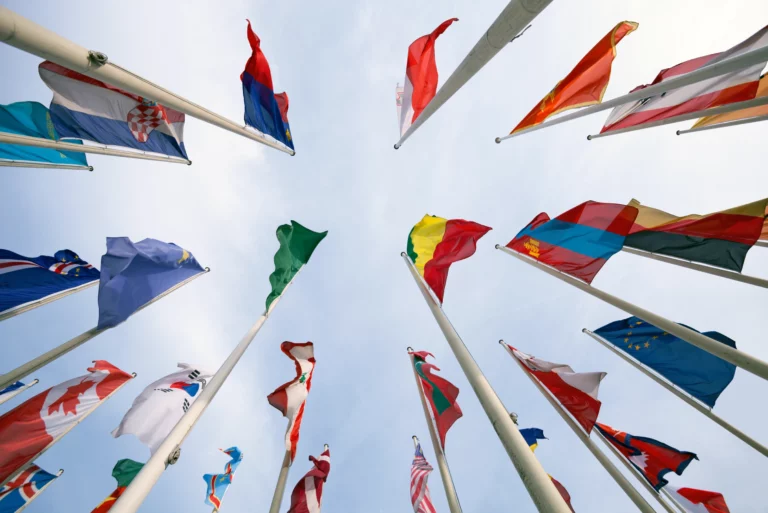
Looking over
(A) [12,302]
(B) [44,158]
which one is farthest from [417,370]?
(B) [44,158]

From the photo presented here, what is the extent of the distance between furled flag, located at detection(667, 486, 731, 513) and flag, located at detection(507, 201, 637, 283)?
22.5 feet

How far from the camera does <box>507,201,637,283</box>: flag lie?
865 centimetres

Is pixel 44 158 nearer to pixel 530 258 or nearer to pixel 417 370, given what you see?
pixel 417 370

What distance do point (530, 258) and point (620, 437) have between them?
5989 mm

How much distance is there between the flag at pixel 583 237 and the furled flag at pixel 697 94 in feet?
9.44

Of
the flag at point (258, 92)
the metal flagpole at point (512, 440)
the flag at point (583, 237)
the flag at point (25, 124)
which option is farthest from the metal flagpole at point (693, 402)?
the flag at point (25, 124)

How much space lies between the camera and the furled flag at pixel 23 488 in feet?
30.7

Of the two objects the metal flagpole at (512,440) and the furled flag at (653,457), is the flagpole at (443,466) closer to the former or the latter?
the metal flagpole at (512,440)

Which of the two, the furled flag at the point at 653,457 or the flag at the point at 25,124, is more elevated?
the flag at the point at 25,124

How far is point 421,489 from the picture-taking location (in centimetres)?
841

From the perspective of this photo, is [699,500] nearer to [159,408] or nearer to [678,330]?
[678,330]

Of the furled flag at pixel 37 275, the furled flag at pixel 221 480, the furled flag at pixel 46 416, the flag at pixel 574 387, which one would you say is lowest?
the furled flag at pixel 221 480

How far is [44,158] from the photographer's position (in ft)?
35.3

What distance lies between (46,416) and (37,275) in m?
4.50
